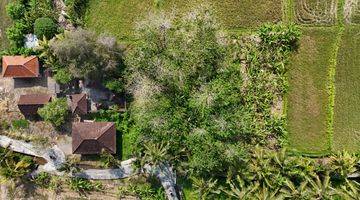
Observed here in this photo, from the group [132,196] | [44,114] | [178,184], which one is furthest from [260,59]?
[44,114]

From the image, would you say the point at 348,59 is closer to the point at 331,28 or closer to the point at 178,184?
the point at 331,28

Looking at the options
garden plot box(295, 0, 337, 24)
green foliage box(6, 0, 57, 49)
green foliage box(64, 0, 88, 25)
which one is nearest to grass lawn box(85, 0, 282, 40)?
green foliage box(64, 0, 88, 25)

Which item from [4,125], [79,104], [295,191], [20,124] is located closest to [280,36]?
[295,191]

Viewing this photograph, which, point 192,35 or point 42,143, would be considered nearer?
point 192,35

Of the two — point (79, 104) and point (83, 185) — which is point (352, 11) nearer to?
point (79, 104)

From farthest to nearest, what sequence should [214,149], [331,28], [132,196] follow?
[132,196], [331,28], [214,149]

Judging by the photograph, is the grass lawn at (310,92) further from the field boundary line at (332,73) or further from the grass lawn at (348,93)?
the grass lawn at (348,93)
